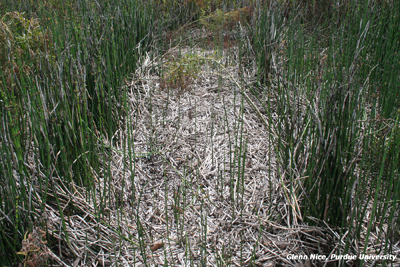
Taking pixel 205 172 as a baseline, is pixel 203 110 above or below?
above

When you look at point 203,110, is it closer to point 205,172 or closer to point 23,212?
point 205,172

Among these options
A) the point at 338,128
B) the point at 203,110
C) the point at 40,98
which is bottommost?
Result: the point at 203,110

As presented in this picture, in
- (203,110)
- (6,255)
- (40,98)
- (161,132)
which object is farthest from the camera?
(203,110)

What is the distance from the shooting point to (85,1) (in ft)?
A: 9.41

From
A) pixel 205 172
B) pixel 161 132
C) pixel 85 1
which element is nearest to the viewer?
pixel 205 172

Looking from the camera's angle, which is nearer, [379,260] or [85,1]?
[379,260]

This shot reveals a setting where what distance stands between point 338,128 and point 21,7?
4064 millimetres

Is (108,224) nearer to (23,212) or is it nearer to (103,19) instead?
(23,212)

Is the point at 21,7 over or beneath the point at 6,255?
over

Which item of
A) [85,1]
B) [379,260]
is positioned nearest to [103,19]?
[85,1]

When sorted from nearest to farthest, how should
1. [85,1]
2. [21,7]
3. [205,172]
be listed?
[205,172] < [85,1] < [21,7]

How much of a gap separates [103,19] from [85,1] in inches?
11.5

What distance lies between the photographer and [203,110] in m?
2.65

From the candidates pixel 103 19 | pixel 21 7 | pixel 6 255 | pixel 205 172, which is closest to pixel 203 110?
pixel 205 172
